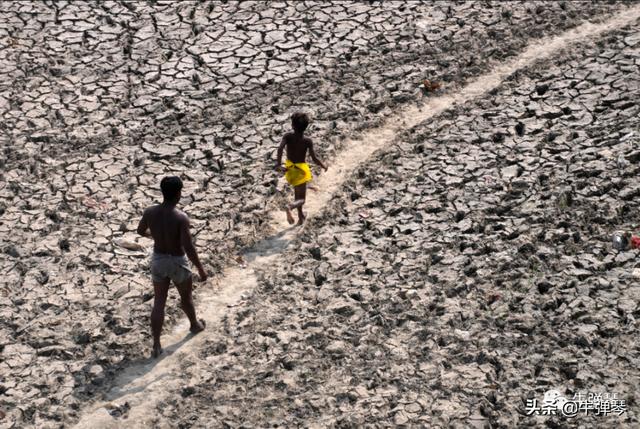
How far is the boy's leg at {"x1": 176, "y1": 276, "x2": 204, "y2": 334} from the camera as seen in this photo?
27.9 ft

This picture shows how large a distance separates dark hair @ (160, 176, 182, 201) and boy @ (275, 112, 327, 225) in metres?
1.87

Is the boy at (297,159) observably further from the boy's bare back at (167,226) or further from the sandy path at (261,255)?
the boy's bare back at (167,226)

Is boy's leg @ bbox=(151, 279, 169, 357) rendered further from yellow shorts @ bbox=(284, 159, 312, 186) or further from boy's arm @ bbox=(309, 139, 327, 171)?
boy's arm @ bbox=(309, 139, 327, 171)

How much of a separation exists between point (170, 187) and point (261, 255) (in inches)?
68.5

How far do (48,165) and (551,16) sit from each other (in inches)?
251

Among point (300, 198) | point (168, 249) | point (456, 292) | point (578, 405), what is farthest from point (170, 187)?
point (578, 405)

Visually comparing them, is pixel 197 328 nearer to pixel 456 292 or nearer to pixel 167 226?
pixel 167 226

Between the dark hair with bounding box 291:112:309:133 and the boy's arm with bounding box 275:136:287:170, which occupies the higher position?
the dark hair with bounding box 291:112:309:133

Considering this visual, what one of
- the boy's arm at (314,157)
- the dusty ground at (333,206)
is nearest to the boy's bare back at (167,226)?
the dusty ground at (333,206)

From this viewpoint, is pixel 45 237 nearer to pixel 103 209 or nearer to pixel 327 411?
pixel 103 209

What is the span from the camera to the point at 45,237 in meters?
9.90

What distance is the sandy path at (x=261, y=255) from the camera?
821cm

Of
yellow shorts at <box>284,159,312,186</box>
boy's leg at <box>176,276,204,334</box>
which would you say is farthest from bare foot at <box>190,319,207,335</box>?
yellow shorts at <box>284,159,312,186</box>

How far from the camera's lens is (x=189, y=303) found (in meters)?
8.64
